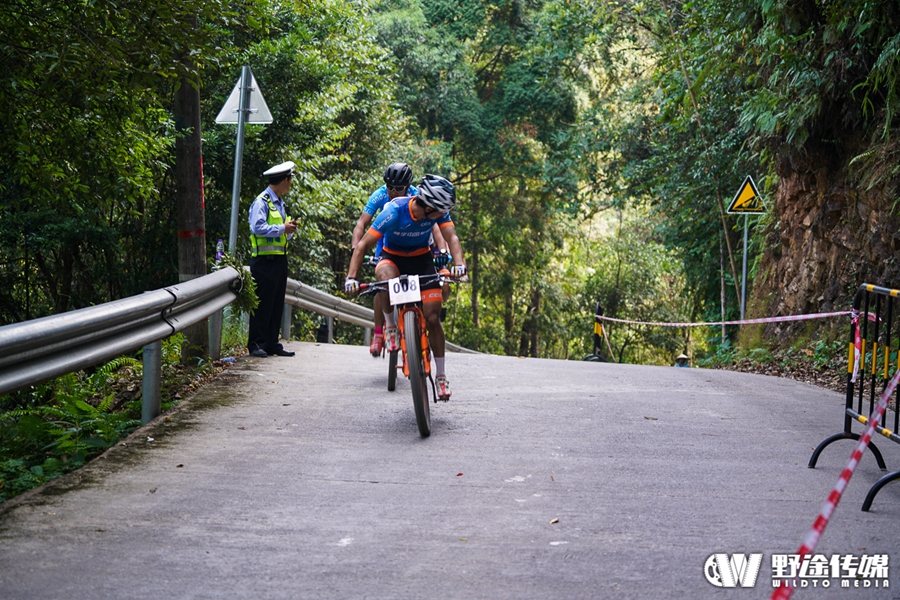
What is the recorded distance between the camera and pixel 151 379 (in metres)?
6.96

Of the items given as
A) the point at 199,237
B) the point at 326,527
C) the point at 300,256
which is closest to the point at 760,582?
the point at 326,527

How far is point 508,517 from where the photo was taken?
16.5 feet

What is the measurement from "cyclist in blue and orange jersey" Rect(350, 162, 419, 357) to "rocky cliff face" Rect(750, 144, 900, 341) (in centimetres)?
683

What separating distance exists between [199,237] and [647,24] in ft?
61.1

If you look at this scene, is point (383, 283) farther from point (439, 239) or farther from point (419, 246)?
point (439, 239)

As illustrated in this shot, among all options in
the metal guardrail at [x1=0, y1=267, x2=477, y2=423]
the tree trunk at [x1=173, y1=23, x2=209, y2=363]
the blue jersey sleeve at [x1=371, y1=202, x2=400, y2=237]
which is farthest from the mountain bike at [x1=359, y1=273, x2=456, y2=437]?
the tree trunk at [x1=173, y1=23, x2=209, y2=363]

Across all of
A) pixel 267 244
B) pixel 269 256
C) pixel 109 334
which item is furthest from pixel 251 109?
pixel 109 334

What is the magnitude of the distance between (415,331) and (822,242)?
33.2ft

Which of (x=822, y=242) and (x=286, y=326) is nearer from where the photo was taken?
(x=286, y=326)

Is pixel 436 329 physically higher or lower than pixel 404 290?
lower

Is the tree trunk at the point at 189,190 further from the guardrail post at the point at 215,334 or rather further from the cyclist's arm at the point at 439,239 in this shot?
the cyclist's arm at the point at 439,239

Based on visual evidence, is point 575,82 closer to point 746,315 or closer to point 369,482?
point 746,315

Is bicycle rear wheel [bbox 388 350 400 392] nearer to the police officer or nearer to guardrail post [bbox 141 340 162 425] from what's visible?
the police officer

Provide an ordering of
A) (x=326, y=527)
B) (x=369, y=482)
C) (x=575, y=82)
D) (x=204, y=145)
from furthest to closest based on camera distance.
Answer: (x=575, y=82)
(x=204, y=145)
(x=369, y=482)
(x=326, y=527)
